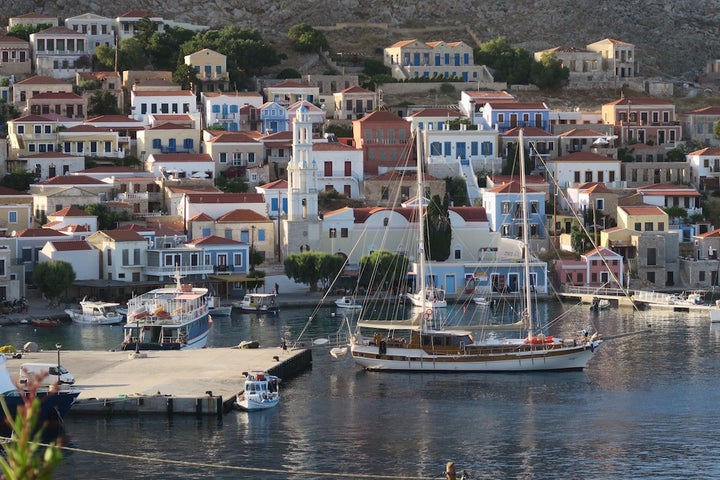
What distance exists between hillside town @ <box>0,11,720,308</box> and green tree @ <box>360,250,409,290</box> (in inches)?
45.5

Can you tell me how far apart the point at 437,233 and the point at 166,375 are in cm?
2818

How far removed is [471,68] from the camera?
100m

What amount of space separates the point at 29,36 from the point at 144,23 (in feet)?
21.2

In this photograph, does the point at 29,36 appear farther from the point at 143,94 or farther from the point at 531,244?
the point at 531,244

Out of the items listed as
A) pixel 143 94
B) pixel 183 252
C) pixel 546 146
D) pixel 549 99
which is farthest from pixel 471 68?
pixel 183 252

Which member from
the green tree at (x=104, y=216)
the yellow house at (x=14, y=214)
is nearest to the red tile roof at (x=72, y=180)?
the yellow house at (x=14, y=214)

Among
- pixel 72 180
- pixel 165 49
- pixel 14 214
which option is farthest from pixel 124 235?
pixel 165 49

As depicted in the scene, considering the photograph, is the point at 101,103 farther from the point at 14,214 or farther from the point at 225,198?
the point at 225,198

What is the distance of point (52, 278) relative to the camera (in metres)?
67.5

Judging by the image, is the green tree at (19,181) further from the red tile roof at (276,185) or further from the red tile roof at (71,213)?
the red tile roof at (276,185)

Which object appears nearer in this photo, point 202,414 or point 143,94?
point 202,414

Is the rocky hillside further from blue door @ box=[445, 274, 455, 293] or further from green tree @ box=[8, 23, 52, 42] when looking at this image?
blue door @ box=[445, 274, 455, 293]

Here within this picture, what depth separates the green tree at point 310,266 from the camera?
71250 mm

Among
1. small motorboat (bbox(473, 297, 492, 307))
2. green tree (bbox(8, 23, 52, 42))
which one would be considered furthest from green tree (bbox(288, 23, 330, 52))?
small motorboat (bbox(473, 297, 492, 307))
